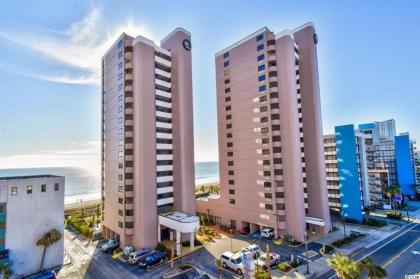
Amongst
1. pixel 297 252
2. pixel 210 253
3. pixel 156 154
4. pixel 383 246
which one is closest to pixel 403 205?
pixel 383 246

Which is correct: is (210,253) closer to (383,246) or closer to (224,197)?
(224,197)

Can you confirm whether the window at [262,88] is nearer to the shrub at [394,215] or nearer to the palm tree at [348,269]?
the palm tree at [348,269]

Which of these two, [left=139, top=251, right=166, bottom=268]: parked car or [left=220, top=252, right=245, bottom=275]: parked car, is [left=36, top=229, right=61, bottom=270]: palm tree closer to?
[left=139, top=251, right=166, bottom=268]: parked car

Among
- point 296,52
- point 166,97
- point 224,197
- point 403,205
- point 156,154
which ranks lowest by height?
point 403,205

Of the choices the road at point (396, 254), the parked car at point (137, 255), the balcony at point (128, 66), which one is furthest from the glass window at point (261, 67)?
the parked car at point (137, 255)

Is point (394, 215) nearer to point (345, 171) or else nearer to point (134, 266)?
point (345, 171)

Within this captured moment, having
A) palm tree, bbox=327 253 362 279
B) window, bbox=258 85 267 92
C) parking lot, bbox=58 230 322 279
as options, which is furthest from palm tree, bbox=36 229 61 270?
window, bbox=258 85 267 92

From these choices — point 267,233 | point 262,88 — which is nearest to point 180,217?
point 267,233
